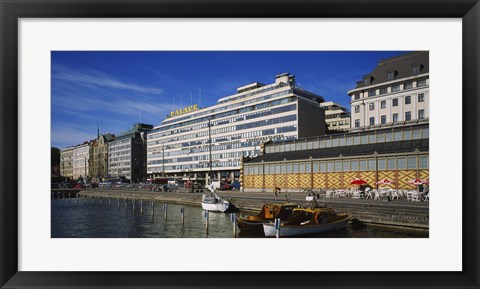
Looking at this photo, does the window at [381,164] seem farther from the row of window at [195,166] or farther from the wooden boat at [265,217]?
the row of window at [195,166]

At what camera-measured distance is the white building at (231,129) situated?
248 ft

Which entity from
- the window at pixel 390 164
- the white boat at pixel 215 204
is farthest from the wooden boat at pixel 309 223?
the white boat at pixel 215 204

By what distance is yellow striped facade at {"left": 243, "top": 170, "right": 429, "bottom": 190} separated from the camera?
30.9 meters

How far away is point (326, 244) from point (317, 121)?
70.3m

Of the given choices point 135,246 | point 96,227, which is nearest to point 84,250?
point 135,246

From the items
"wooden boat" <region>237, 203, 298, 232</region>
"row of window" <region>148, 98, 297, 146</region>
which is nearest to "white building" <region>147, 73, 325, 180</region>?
"row of window" <region>148, 98, 297, 146</region>

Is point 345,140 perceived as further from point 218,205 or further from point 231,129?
point 231,129

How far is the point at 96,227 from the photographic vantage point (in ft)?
102

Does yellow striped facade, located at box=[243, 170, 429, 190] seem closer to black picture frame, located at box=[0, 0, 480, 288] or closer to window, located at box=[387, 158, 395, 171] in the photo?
window, located at box=[387, 158, 395, 171]

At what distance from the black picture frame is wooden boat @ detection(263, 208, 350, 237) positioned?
9226mm
